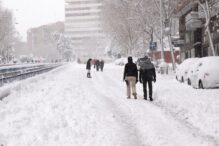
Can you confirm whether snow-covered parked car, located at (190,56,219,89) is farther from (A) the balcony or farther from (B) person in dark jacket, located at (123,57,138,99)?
(A) the balcony

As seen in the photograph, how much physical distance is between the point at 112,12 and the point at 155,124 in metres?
53.3

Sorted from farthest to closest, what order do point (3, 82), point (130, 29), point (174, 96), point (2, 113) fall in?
point (130, 29) → point (3, 82) → point (174, 96) → point (2, 113)

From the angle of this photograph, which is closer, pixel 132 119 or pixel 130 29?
pixel 132 119

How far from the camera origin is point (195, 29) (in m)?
48.4

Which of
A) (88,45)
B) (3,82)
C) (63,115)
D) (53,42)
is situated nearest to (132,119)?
(63,115)

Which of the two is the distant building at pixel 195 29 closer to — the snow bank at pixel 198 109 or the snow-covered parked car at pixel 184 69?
the snow-covered parked car at pixel 184 69

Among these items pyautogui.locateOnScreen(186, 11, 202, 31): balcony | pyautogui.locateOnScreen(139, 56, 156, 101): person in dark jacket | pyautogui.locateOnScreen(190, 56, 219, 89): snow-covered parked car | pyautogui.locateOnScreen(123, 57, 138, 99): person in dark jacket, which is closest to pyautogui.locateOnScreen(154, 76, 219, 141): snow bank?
pyautogui.locateOnScreen(139, 56, 156, 101): person in dark jacket

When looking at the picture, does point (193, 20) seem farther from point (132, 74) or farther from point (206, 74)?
point (132, 74)

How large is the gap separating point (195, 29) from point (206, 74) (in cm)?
2828

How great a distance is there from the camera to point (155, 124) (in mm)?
11000

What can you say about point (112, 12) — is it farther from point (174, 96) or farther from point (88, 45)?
point (88, 45)

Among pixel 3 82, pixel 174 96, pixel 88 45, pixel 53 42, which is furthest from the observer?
pixel 88 45

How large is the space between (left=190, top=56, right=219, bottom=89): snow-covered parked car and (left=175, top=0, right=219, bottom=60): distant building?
1115cm

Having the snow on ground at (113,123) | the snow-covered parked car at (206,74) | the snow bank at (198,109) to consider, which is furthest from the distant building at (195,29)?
the snow on ground at (113,123)
